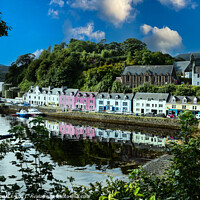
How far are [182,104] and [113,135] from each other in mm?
13401

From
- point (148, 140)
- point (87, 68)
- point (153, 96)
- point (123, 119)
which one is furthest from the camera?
point (87, 68)

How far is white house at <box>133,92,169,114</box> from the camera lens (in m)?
38.0

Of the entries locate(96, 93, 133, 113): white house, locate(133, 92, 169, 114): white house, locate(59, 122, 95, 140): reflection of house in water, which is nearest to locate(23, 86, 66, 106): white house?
locate(96, 93, 133, 113): white house

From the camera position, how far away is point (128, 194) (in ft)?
13.1

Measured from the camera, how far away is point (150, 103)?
128 ft

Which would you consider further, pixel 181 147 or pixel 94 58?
pixel 94 58

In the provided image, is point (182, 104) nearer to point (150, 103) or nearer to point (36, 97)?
point (150, 103)

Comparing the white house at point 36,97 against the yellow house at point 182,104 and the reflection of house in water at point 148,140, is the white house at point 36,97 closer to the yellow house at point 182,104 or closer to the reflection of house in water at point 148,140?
the yellow house at point 182,104

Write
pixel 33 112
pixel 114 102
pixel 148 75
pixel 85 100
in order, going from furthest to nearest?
1. pixel 148 75
2. pixel 85 100
3. pixel 33 112
4. pixel 114 102

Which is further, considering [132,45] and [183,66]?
[132,45]

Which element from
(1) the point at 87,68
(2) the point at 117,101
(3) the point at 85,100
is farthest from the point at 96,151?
(1) the point at 87,68

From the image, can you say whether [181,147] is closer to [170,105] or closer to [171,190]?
[171,190]

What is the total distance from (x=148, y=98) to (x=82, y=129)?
12890 millimetres

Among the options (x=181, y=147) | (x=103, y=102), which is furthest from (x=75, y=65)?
(x=181, y=147)
